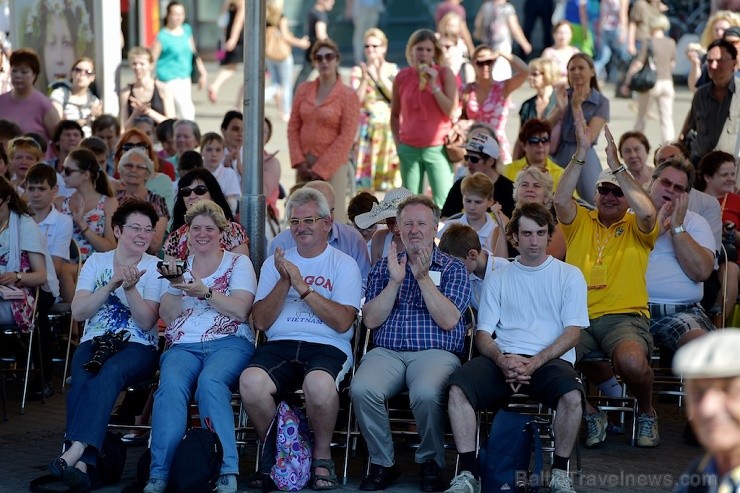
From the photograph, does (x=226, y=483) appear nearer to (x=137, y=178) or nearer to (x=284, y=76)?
(x=137, y=178)

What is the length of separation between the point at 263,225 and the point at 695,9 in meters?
18.2

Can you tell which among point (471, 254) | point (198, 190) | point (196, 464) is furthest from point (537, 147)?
point (196, 464)

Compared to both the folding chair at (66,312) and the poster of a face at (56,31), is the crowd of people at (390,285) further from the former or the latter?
the poster of a face at (56,31)

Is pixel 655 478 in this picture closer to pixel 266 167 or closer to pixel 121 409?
pixel 121 409

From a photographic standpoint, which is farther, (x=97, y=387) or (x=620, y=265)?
(x=620, y=265)

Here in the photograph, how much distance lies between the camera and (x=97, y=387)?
6.78 metres

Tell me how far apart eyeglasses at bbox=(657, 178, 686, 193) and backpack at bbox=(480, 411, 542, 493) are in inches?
81.3

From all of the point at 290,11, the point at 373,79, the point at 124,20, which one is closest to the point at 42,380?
the point at 373,79

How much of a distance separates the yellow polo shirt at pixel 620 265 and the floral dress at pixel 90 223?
3287 millimetres

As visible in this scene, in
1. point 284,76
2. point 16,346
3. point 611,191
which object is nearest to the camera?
point 611,191

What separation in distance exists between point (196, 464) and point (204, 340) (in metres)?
0.82

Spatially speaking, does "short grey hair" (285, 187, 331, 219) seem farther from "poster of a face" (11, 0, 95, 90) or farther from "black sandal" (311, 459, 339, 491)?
"poster of a face" (11, 0, 95, 90)

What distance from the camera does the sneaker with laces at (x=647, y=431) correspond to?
7.30 metres

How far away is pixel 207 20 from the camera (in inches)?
1083
